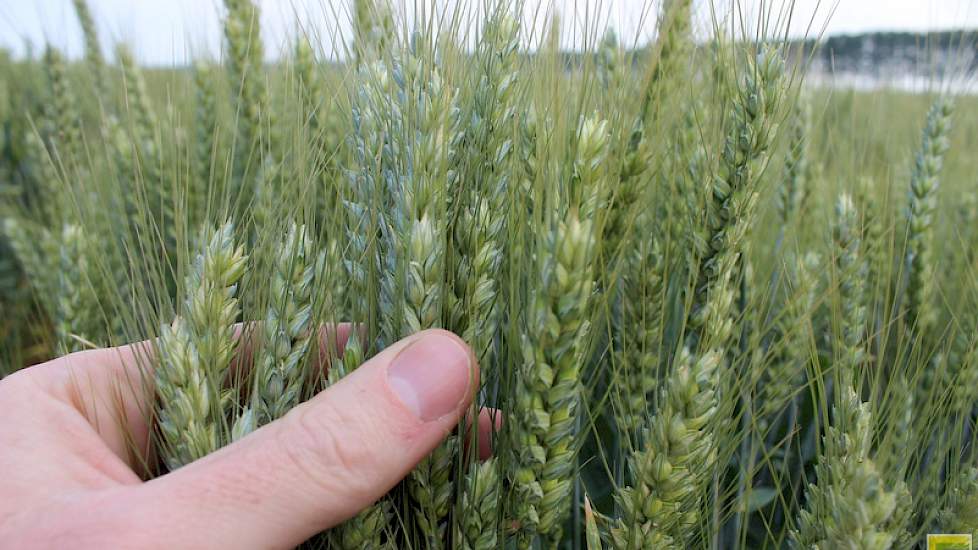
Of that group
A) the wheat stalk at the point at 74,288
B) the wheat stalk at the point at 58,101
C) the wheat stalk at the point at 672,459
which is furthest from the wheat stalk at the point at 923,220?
the wheat stalk at the point at 58,101

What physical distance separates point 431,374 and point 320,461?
189 millimetres

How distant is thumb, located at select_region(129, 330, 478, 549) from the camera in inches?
34.2

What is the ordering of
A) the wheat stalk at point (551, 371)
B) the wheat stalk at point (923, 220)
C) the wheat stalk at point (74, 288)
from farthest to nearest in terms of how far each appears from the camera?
1. the wheat stalk at point (74, 288)
2. the wheat stalk at point (923, 220)
3. the wheat stalk at point (551, 371)

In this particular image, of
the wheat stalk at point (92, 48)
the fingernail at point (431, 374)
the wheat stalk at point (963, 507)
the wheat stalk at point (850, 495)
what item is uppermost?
the wheat stalk at point (92, 48)

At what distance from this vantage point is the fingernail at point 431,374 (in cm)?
88

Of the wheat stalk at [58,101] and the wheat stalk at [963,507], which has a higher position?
the wheat stalk at [58,101]

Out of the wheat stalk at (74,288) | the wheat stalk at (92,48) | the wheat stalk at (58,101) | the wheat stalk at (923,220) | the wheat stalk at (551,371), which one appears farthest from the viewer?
the wheat stalk at (92,48)

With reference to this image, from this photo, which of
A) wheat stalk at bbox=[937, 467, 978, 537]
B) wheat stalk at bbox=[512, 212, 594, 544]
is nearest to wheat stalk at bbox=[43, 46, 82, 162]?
wheat stalk at bbox=[512, 212, 594, 544]

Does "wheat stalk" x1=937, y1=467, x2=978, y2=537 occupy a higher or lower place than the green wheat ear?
lower

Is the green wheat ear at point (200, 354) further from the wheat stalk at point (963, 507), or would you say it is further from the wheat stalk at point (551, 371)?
the wheat stalk at point (963, 507)

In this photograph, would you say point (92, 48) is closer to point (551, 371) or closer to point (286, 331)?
point (286, 331)

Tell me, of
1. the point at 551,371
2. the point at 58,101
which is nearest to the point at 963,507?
the point at 551,371

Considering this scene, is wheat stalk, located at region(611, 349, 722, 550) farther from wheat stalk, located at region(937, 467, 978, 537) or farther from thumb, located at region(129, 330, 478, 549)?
wheat stalk, located at region(937, 467, 978, 537)

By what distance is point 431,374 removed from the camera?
862 mm
